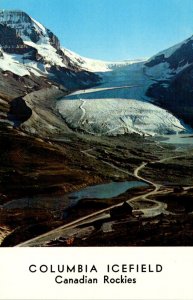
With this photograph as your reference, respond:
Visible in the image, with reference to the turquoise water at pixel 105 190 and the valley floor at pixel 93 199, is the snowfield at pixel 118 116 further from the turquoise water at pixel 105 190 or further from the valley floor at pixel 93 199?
the turquoise water at pixel 105 190

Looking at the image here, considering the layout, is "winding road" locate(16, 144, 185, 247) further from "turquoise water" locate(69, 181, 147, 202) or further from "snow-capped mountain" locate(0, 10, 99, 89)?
"snow-capped mountain" locate(0, 10, 99, 89)

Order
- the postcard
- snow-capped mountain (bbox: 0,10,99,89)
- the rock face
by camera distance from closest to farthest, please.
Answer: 1. the postcard
2. the rock face
3. snow-capped mountain (bbox: 0,10,99,89)

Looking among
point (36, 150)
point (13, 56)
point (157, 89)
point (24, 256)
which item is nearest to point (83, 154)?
point (36, 150)

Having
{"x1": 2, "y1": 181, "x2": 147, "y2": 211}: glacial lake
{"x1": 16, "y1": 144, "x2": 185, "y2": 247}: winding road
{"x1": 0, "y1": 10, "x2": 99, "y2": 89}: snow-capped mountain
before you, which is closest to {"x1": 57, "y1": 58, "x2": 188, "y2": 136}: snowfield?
{"x1": 2, "y1": 181, "x2": 147, "y2": 211}: glacial lake

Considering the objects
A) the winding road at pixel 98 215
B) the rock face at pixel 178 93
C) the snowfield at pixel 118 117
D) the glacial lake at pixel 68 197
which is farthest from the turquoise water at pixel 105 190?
the rock face at pixel 178 93

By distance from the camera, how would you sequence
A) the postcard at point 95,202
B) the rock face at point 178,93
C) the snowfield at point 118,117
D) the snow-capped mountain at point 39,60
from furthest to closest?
the snow-capped mountain at point 39,60 < the rock face at point 178,93 < the snowfield at point 118,117 < the postcard at point 95,202

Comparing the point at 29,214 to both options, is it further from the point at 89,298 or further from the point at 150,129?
the point at 150,129

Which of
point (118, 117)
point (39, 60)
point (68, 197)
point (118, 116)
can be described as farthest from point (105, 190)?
point (39, 60)

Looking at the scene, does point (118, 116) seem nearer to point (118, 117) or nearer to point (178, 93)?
point (118, 117)
